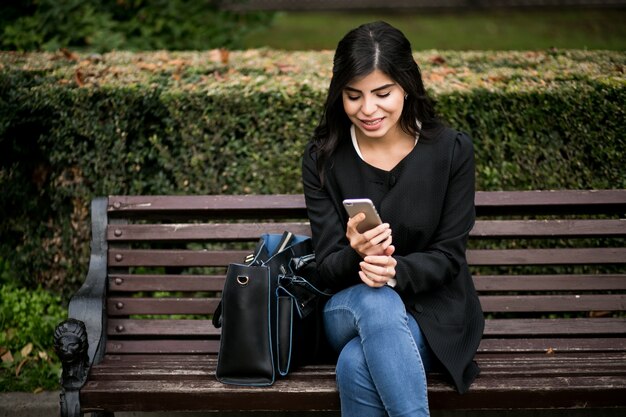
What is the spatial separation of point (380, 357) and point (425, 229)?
615 mm

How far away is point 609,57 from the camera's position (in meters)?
4.90

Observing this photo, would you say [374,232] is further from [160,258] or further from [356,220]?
[160,258]

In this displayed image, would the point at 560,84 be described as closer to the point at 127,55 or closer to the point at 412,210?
the point at 412,210

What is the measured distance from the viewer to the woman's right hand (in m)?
3.09

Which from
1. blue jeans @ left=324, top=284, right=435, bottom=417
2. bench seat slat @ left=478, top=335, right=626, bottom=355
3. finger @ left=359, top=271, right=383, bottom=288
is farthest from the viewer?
bench seat slat @ left=478, top=335, right=626, bottom=355

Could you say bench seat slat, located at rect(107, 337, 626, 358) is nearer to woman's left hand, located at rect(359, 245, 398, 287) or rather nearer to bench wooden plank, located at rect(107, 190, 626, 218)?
bench wooden plank, located at rect(107, 190, 626, 218)

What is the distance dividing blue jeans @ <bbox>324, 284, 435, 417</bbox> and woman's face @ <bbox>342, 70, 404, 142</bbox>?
66 centimetres

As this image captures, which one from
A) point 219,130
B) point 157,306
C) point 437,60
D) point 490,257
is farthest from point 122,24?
point 490,257

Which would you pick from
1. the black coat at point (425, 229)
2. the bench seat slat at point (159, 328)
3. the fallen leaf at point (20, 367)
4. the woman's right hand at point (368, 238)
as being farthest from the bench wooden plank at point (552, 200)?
the fallen leaf at point (20, 367)

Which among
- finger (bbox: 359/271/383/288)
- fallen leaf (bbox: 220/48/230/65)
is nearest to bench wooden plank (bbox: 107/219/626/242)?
finger (bbox: 359/271/383/288)

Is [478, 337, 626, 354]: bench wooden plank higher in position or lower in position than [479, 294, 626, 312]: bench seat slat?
lower

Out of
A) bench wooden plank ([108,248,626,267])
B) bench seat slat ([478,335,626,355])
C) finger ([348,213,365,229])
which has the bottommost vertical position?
bench seat slat ([478,335,626,355])

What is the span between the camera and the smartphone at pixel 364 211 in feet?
9.75

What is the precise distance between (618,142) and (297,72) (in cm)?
178
